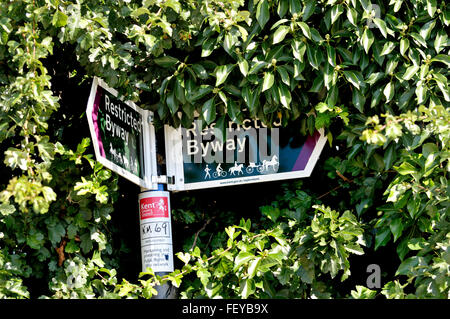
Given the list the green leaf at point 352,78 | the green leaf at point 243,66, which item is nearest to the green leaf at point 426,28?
the green leaf at point 352,78

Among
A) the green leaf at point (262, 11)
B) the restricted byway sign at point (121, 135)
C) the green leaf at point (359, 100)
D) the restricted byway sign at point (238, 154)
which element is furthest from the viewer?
the restricted byway sign at point (238, 154)

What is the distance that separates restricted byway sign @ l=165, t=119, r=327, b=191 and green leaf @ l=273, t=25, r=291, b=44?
1.77 ft

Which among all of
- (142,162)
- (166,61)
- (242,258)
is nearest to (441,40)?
(166,61)

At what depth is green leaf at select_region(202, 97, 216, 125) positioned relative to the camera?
3.89 metres

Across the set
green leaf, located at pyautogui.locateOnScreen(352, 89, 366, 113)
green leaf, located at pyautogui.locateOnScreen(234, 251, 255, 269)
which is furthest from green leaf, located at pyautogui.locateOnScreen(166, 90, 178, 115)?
green leaf, located at pyautogui.locateOnScreen(352, 89, 366, 113)

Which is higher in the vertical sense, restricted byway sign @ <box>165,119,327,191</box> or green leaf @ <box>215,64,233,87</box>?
green leaf @ <box>215,64,233,87</box>

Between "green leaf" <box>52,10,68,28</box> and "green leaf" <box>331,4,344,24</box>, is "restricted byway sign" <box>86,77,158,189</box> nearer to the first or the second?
"green leaf" <box>52,10,68,28</box>

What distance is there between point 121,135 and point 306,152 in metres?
1.01

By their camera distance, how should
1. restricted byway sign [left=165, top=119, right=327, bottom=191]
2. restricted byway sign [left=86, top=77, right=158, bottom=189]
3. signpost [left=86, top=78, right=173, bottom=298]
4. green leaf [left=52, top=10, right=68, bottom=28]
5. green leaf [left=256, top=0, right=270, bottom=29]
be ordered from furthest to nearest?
restricted byway sign [left=165, top=119, right=327, bottom=191]
green leaf [left=256, top=0, right=270, bottom=29]
signpost [left=86, top=78, right=173, bottom=298]
restricted byway sign [left=86, top=77, right=158, bottom=189]
green leaf [left=52, top=10, right=68, bottom=28]

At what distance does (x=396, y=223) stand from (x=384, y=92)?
661 millimetres

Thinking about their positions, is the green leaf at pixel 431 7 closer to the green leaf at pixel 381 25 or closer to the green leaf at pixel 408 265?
the green leaf at pixel 381 25

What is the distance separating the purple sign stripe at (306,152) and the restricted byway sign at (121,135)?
770 millimetres

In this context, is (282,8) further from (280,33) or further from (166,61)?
(166,61)

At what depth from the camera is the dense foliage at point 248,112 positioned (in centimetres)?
359
